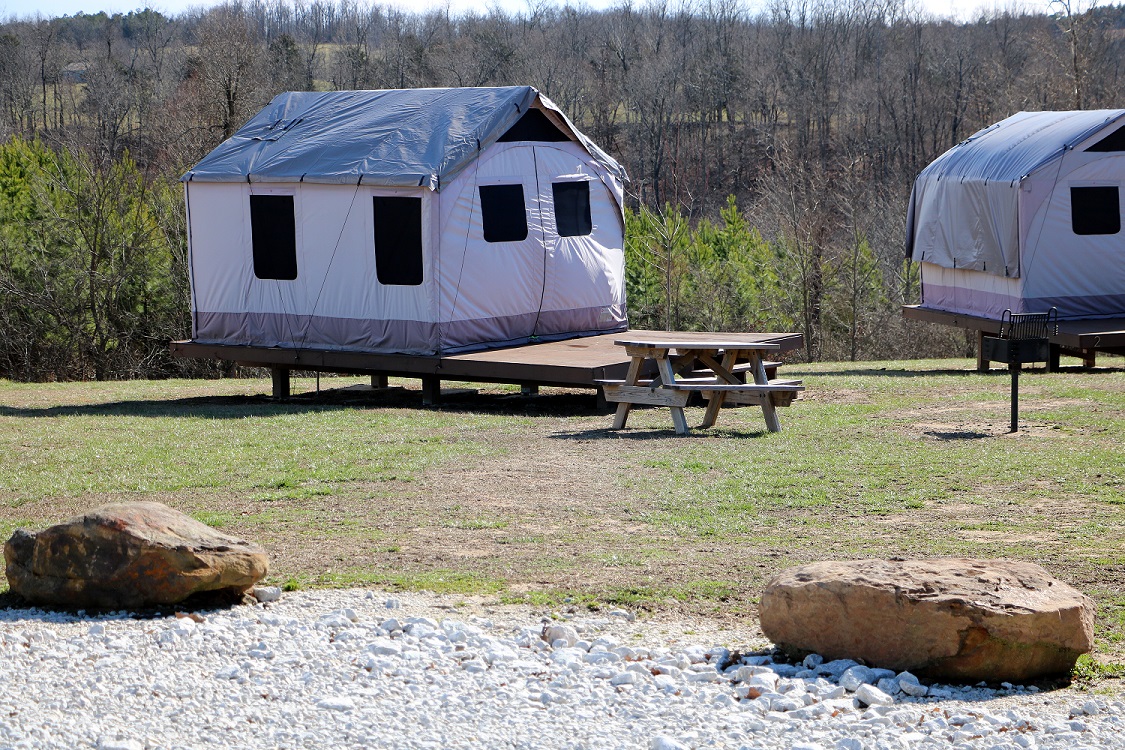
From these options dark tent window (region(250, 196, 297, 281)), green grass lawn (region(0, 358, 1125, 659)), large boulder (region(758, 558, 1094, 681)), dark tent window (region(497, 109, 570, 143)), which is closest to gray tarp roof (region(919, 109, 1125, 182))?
green grass lawn (region(0, 358, 1125, 659))

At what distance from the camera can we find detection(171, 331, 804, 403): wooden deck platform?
12.6m

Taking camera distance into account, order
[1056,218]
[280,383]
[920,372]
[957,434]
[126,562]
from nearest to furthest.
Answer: [126,562]
[957,434]
[280,383]
[1056,218]
[920,372]

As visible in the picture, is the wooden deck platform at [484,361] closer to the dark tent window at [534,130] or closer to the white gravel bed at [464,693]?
the dark tent window at [534,130]

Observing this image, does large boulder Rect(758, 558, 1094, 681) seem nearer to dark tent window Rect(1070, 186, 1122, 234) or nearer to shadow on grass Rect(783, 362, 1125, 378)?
shadow on grass Rect(783, 362, 1125, 378)

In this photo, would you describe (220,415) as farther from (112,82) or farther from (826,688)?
(112,82)

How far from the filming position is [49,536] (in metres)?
5.68

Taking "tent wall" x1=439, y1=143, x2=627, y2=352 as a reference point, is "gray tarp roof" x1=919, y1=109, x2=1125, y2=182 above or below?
above

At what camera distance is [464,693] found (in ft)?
15.4

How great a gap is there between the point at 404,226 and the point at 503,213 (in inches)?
50.7

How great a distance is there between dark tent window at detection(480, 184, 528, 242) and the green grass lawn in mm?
2159

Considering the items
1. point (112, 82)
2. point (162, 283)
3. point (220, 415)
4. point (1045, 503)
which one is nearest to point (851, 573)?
point (1045, 503)

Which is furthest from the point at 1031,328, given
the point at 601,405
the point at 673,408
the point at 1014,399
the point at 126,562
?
the point at 126,562

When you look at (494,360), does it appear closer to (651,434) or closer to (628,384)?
(628,384)

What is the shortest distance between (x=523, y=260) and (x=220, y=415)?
157 inches
